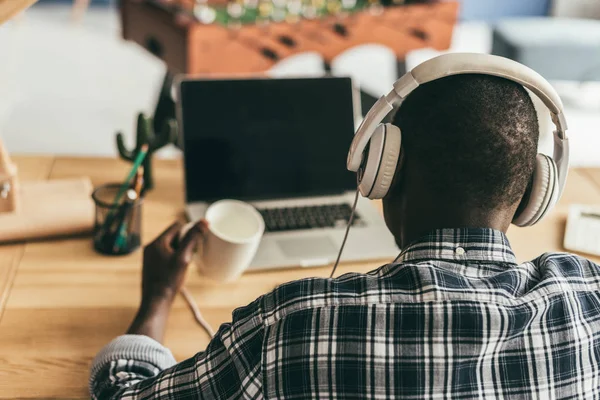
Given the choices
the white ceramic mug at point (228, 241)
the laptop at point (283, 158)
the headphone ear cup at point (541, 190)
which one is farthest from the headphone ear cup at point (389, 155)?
the laptop at point (283, 158)

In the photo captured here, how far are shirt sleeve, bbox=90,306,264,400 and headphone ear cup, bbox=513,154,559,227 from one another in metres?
0.35

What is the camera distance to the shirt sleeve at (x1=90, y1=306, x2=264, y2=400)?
26.9 inches

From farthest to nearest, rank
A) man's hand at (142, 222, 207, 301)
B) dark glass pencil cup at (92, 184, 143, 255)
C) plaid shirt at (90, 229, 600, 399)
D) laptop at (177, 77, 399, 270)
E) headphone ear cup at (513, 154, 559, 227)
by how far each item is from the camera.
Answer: laptop at (177, 77, 399, 270)
dark glass pencil cup at (92, 184, 143, 255)
man's hand at (142, 222, 207, 301)
headphone ear cup at (513, 154, 559, 227)
plaid shirt at (90, 229, 600, 399)

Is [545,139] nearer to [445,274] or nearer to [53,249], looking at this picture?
[445,274]

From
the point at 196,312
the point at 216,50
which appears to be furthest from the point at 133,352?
the point at 216,50

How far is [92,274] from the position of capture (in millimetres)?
1064

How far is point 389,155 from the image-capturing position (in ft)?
2.41

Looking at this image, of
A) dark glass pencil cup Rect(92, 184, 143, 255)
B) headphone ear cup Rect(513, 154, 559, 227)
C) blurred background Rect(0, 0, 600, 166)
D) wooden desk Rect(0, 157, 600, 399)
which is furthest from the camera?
blurred background Rect(0, 0, 600, 166)

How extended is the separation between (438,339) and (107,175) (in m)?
0.90

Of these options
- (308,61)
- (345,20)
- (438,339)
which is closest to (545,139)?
(438,339)

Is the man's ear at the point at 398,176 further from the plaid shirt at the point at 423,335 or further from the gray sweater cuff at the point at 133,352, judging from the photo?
the gray sweater cuff at the point at 133,352

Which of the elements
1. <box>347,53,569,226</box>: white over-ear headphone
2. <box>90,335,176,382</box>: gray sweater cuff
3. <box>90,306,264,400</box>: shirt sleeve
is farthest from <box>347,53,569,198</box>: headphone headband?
<box>90,335,176,382</box>: gray sweater cuff

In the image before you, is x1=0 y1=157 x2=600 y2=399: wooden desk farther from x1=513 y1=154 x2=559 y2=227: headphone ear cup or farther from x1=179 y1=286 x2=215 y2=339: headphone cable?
x1=513 y1=154 x2=559 y2=227: headphone ear cup

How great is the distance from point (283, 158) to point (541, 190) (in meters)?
0.63
